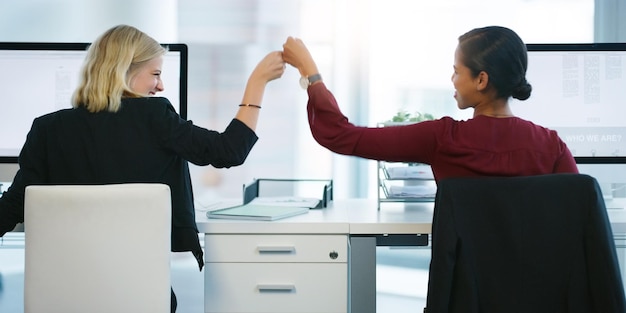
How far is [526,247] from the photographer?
4.42 feet

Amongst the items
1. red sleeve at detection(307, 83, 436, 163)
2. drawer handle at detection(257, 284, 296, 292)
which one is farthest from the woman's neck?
drawer handle at detection(257, 284, 296, 292)

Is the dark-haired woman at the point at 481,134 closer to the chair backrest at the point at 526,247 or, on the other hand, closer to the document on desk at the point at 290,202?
the chair backrest at the point at 526,247

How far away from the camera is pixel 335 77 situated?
369 cm

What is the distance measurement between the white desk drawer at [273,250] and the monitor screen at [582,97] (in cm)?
76

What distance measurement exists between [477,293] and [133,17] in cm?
281

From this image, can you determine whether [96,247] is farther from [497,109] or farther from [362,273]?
[497,109]

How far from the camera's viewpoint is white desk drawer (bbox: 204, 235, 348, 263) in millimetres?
1813

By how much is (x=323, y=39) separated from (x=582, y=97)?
1.78m

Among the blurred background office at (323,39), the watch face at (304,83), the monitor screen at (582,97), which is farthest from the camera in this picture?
the blurred background office at (323,39)

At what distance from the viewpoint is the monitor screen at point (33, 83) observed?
7.04 feet

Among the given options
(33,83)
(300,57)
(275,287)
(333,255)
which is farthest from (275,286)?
(33,83)

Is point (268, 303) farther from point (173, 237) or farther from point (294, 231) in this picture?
point (173, 237)

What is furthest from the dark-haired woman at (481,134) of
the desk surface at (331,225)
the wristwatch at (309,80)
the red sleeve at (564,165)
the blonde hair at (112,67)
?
the blonde hair at (112,67)

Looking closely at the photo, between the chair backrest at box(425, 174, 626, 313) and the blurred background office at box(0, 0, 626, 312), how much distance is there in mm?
2276
